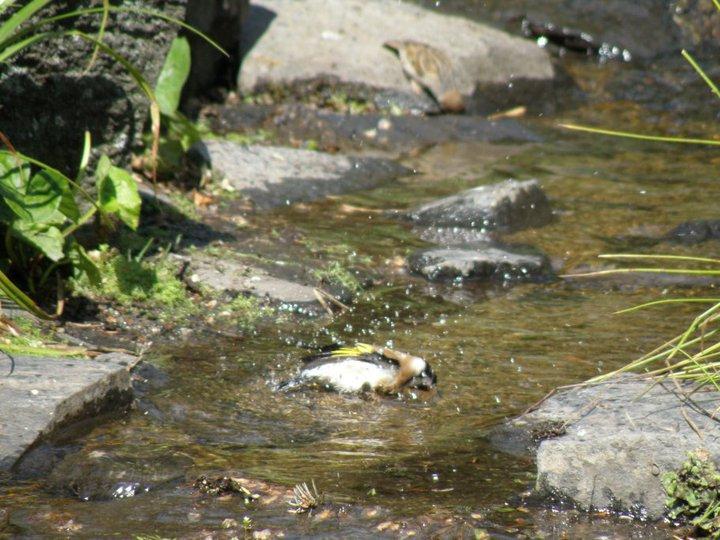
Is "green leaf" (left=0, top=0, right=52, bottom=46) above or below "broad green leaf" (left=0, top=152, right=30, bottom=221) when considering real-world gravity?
above

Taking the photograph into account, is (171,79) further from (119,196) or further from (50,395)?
(50,395)

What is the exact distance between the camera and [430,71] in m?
7.98

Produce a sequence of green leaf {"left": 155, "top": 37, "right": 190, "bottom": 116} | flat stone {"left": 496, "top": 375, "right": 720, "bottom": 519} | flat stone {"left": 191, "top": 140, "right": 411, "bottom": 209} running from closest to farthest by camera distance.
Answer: flat stone {"left": 496, "top": 375, "right": 720, "bottom": 519}, green leaf {"left": 155, "top": 37, "right": 190, "bottom": 116}, flat stone {"left": 191, "top": 140, "right": 411, "bottom": 209}

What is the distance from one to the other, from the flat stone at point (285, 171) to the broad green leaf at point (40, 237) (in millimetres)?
2096

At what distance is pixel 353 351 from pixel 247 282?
0.95m

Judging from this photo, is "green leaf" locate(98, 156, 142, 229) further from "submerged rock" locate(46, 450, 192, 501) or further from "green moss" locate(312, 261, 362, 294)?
"submerged rock" locate(46, 450, 192, 501)

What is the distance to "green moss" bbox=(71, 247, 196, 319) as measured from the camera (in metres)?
4.13

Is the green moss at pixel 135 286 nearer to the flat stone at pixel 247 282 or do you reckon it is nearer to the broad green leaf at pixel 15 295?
the flat stone at pixel 247 282

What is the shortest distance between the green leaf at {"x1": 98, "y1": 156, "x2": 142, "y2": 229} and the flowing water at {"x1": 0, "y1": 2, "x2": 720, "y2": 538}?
0.51 m

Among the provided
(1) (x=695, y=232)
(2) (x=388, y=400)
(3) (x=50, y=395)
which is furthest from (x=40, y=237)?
(1) (x=695, y=232)

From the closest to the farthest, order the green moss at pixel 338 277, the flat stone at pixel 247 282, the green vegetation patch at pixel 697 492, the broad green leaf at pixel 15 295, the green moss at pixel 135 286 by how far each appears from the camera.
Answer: the green vegetation patch at pixel 697 492 < the broad green leaf at pixel 15 295 < the green moss at pixel 135 286 < the flat stone at pixel 247 282 < the green moss at pixel 338 277

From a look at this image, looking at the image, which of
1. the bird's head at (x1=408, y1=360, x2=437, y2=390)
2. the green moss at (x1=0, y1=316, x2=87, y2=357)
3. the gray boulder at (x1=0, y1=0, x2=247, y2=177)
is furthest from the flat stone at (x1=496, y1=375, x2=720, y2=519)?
the gray boulder at (x1=0, y1=0, x2=247, y2=177)

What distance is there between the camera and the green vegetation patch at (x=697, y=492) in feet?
8.39

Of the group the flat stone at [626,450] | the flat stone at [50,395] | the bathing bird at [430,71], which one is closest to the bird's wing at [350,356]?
the flat stone at [50,395]
